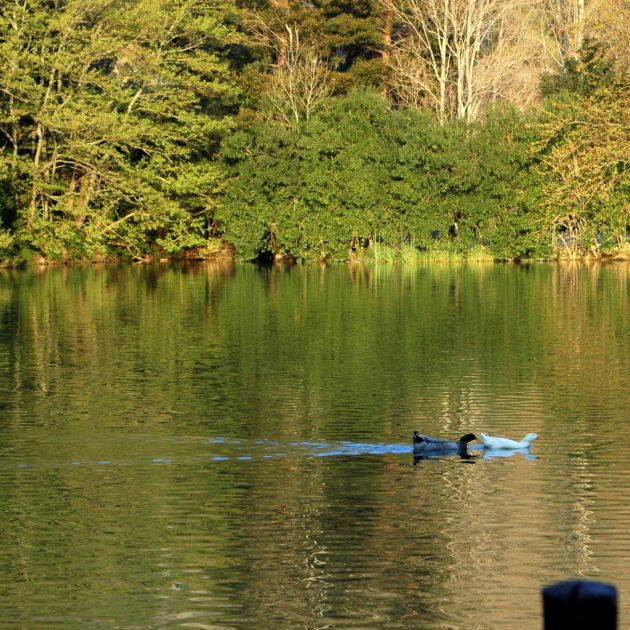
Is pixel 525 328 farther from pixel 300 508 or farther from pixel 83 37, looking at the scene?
pixel 83 37

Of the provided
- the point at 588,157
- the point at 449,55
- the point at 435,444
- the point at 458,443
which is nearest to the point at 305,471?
the point at 435,444

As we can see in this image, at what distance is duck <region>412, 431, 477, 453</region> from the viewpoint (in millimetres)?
14984

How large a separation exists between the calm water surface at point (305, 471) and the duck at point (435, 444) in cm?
28

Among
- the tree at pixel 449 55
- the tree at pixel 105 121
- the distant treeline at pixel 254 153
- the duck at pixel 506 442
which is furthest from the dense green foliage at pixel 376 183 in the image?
the duck at pixel 506 442

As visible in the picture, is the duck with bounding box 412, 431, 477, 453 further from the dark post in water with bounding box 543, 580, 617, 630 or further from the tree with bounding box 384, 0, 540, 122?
the tree with bounding box 384, 0, 540, 122

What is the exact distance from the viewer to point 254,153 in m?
55.0

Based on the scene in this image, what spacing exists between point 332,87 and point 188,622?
51.4 meters

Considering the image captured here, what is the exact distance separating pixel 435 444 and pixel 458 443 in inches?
10.9

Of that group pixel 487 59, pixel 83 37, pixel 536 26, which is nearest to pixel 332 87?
pixel 487 59

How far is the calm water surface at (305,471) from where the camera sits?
385 inches

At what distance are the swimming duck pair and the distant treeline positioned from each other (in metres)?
32.9

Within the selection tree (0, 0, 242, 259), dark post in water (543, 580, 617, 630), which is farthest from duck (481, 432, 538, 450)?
tree (0, 0, 242, 259)

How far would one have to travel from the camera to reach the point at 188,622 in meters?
9.01

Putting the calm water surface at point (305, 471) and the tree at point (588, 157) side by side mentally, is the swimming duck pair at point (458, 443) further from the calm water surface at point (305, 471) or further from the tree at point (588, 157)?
the tree at point (588, 157)
